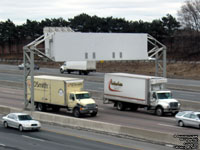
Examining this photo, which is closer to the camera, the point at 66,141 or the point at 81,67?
the point at 66,141

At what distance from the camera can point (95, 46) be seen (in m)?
36.8

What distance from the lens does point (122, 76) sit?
41.6m

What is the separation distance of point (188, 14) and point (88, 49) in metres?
85.7

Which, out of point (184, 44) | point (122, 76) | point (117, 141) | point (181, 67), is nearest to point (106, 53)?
point (122, 76)

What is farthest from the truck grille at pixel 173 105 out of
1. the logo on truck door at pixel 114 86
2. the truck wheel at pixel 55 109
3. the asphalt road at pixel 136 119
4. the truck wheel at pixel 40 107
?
the truck wheel at pixel 40 107

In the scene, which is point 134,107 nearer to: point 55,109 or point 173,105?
point 173,105

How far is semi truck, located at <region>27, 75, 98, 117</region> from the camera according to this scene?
36.0 m

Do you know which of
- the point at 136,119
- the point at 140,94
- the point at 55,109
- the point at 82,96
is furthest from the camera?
the point at 55,109

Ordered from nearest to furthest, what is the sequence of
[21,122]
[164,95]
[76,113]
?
1. [21,122]
2. [76,113]
3. [164,95]

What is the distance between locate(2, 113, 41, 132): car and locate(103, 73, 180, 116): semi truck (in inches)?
498

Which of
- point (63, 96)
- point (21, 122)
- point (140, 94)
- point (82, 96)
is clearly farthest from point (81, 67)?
point (21, 122)

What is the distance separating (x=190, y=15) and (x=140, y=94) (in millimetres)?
82331

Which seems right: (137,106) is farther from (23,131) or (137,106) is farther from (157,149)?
(157,149)

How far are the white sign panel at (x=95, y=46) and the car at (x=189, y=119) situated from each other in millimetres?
9567
